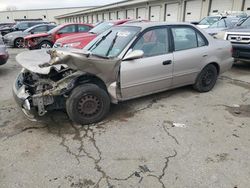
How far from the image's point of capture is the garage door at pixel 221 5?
52.5 ft

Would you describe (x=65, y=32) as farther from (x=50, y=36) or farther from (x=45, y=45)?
(x=45, y=45)

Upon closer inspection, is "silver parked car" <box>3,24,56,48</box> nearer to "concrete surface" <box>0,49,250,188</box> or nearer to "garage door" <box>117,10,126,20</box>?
"concrete surface" <box>0,49,250,188</box>

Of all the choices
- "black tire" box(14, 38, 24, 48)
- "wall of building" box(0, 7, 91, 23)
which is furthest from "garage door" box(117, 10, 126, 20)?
"wall of building" box(0, 7, 91, 23)

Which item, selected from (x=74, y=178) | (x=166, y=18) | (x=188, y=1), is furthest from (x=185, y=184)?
(x=166, y=18)

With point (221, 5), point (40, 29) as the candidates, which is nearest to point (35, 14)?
point (40, 29)

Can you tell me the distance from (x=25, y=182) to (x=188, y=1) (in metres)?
20.0

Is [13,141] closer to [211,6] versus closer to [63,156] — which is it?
[63,156]

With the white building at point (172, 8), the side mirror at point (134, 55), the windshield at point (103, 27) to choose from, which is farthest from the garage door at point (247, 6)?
the side mirror at point (134, 55)

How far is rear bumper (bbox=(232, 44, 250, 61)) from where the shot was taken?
6.70m

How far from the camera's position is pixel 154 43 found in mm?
4109

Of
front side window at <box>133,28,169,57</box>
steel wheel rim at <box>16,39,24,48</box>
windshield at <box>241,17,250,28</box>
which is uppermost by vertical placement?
windshield at <box>241,17,250,28</box>

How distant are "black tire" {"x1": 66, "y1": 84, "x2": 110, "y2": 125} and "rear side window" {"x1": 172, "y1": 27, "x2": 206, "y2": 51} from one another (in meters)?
1.82

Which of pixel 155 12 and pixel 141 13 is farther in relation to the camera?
pixel 141 13

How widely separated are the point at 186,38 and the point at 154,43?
2.81ft
